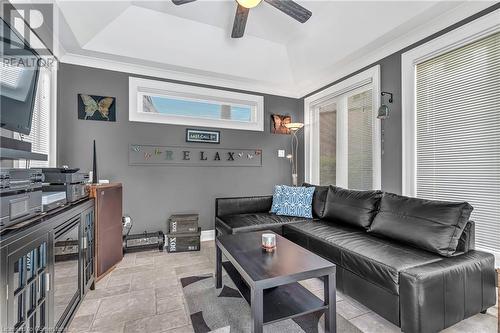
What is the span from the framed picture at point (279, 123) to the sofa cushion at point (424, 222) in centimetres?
244

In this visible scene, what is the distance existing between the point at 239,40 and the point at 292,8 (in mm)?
1425

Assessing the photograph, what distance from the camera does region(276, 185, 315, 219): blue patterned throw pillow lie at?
3238 millimetres

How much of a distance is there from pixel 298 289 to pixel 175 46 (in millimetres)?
3304

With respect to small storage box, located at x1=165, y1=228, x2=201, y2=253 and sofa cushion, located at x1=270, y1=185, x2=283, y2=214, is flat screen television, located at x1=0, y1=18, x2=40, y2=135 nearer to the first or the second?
small storage box, located at x1=165, y1=228, x2=201, y2=253

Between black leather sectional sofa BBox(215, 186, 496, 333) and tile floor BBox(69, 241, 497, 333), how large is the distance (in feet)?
0.33

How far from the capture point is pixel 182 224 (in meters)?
Result: 3.26

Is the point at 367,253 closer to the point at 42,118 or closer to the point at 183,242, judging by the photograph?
the point at 183,242

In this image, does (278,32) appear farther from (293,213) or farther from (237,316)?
(237,316)

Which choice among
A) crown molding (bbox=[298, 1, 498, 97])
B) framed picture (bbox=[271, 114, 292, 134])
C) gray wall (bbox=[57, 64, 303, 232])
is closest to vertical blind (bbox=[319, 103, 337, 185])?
crown molding (bbox=[298, 1, 498, 97])

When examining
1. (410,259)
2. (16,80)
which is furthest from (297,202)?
(16,80)

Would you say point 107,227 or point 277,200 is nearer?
point 107,227

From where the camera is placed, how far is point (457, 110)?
2.32 metres

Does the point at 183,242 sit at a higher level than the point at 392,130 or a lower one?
lower

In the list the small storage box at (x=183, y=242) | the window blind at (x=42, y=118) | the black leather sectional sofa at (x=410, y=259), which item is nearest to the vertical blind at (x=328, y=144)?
the black leather sectional sofa at (x=410, y=259)
